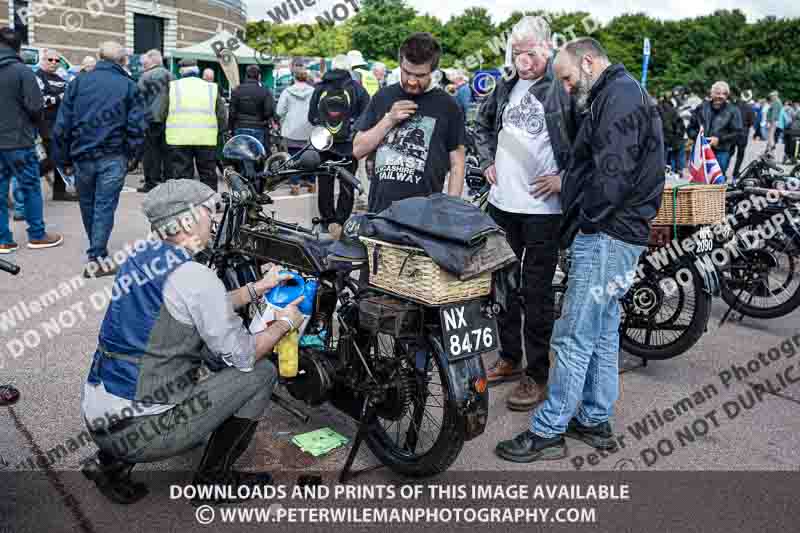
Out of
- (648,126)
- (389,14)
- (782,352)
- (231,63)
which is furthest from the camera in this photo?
(389,14)

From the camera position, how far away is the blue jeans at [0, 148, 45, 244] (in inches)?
292

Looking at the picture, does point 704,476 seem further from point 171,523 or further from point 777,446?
point 171,523

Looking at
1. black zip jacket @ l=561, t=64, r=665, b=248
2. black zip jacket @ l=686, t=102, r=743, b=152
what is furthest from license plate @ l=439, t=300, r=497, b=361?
black zip jacket @ l=686, t=102, r=743, b=152

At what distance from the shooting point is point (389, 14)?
8056cm

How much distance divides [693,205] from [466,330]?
2272 millimetres

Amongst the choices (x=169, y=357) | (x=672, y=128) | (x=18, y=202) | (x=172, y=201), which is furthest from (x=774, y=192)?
(x=672, y=128)

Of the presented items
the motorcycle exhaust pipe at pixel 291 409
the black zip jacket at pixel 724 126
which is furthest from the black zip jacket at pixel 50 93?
the black zip jacket at pixel 724 126

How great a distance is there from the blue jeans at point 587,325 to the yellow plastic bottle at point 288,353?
50.8 inches

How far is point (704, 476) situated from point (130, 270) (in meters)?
2.81

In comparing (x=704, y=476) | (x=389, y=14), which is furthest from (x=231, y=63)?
(x=389, y=14)

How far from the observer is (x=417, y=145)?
4.16m

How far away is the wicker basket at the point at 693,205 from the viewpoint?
4582mm

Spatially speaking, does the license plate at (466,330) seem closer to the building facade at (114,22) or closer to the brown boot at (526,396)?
the brown boot at (526,396)

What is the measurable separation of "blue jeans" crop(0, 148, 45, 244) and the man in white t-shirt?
17.6 ft
